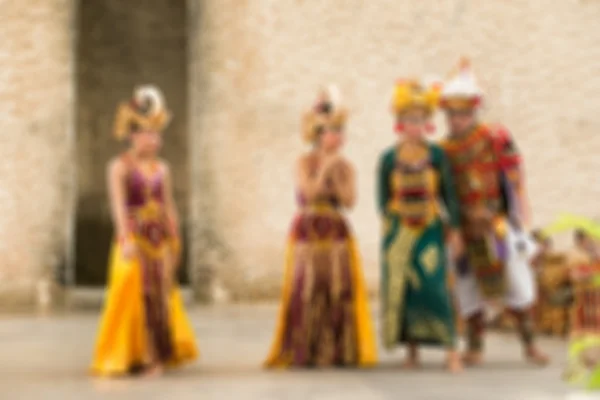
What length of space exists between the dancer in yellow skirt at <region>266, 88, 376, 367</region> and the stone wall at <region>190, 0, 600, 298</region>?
396 centimetres

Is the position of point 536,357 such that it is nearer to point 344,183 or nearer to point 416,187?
point 416,187

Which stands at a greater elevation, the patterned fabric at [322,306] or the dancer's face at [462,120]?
the dancer's face at [462,120]

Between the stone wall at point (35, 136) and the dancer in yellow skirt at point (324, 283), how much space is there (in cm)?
434

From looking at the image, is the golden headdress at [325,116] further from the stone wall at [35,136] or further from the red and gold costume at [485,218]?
the stone wall at [35,136]

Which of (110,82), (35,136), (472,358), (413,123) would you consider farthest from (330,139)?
(110,82)

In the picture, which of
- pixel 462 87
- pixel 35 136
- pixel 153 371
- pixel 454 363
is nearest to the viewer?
pixel 153 371

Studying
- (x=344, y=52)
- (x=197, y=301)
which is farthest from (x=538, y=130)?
(x=197, y=301)

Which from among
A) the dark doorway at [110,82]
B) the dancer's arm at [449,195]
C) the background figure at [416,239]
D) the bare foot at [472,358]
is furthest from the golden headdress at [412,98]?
the dark doorway at [110,82]

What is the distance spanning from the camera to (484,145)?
421 cm

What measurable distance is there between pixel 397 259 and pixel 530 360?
92 cm

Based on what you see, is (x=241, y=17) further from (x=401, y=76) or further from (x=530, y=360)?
(x=530, y=360)

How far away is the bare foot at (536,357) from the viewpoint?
4.21 metres

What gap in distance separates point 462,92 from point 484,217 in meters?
0.65

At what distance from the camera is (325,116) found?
4.19 metres
